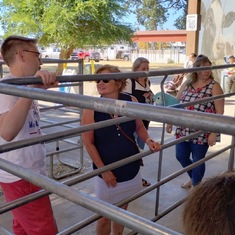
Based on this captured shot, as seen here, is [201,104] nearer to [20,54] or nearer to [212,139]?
[212,139]

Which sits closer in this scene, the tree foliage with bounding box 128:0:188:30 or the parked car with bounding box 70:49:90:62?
the parked car with bounding box 70:49:90:62

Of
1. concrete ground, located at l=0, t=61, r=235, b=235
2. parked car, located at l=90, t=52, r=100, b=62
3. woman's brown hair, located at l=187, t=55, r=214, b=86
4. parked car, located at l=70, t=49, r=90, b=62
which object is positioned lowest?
concrete ground, located at l=0, t=61, r=235, b=235

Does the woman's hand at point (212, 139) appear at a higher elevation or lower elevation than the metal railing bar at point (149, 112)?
lower

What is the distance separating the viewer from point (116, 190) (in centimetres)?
249

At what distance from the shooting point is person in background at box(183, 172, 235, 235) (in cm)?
101

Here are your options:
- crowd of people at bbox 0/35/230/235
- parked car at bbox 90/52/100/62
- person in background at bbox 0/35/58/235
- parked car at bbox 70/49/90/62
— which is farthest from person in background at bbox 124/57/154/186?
parked car at bbox 90/52/100/62

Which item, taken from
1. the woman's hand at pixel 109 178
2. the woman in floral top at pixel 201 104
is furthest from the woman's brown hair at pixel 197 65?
the woman's hand at pixel 109 178

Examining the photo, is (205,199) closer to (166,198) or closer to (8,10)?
(166,198)

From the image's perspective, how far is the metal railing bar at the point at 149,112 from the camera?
0.81 metres

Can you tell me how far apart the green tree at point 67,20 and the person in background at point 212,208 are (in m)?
12.0

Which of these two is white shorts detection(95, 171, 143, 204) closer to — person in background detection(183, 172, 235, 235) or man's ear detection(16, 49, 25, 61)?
man's ear detection(16, 49, 25, 61)

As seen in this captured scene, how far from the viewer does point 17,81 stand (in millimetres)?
1505

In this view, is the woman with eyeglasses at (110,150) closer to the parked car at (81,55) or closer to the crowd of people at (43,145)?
the crowd of people at (43,145)

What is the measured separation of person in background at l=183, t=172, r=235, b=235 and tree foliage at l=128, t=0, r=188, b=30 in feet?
116
